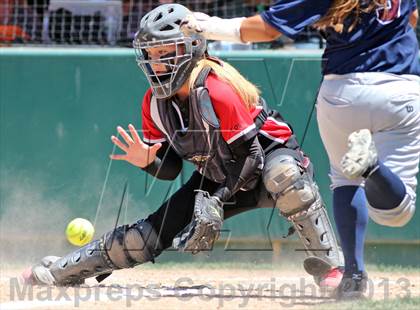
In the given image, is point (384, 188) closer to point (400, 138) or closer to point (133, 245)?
point (400, 138)

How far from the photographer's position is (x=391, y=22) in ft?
12.7

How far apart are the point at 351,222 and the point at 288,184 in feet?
1.42

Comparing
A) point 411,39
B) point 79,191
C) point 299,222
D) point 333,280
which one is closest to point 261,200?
point 299,222

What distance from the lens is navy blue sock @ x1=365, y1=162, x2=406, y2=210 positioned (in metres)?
3.72

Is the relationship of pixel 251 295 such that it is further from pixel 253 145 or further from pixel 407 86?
pixel 407 86

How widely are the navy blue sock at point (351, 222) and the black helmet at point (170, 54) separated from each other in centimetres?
106

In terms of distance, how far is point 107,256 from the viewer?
4.76 m

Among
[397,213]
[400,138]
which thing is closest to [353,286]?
[397,213]

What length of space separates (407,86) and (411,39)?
241mm

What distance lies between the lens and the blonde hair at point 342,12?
3.66 meters

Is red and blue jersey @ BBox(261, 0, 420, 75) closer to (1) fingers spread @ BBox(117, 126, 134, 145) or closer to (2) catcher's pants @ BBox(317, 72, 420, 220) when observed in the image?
(2) catcher's pants @ BBox(317, 72, 420, 220)

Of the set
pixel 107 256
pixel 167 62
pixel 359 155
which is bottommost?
pixel 107 256

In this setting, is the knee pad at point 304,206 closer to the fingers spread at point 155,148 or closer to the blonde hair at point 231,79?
the blonde hair at point 231,79

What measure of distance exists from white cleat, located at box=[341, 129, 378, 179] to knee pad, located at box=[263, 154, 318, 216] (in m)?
0.80
